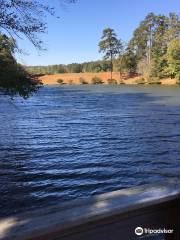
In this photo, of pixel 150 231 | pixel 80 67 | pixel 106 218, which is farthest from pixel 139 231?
pixel 80 67

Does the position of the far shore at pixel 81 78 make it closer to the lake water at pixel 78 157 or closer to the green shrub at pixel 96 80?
the green shrub at pixel 96 80

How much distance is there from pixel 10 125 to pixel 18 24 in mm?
8568

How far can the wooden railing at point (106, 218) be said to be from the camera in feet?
5.67

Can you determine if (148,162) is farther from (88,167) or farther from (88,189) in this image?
(88,189)

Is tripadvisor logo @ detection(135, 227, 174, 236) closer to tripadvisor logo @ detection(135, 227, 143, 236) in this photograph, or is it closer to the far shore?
tripadvisor logo @ detection(135, 227, 143, 236)

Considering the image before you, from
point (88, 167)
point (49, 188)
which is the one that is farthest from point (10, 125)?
point (49, 188)

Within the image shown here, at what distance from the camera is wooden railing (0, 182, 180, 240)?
1728 mm

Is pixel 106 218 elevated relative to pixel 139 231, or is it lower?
elevated

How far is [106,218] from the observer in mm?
1928

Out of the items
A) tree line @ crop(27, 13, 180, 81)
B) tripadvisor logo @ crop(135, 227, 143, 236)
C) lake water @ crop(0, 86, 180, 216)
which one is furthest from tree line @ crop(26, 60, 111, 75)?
tripadvisor logo @ crop(135, 227, 143, 236)

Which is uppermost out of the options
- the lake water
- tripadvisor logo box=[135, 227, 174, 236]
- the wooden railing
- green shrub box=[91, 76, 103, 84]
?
the wooden railing

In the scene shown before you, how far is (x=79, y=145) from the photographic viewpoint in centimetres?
1536

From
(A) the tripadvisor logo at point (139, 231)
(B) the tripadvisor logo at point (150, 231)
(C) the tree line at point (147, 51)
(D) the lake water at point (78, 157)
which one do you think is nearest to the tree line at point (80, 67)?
(C) the tree line at point (147, 51)

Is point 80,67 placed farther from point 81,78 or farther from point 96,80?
point 96,80
